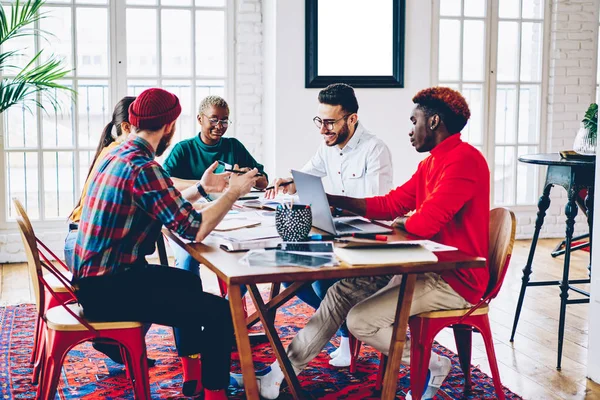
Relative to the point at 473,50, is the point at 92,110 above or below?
below

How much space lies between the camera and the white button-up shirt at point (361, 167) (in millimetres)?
3619

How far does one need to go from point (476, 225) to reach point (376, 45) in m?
3.27

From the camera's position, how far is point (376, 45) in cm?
575

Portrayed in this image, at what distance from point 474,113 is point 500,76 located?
0.41 metres

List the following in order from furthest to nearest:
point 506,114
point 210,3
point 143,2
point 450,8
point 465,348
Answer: point 506,114, point 450,8, point 210,3, point 143,2, point 465,348

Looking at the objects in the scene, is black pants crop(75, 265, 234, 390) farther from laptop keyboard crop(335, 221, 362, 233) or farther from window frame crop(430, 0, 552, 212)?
window frame crop(430, 0, 552, 212)

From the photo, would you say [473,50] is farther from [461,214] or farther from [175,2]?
[461,214]

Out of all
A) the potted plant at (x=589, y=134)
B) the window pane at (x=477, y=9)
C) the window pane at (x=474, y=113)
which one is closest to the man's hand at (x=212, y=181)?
the potted plant at (x=589, y=134)

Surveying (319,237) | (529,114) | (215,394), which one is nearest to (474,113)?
(529,114)

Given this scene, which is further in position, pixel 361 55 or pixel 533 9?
pixel 533 9

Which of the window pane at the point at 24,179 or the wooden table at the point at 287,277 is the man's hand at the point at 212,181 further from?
the window pane at the point at 24,179

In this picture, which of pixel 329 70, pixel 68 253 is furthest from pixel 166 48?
pixel 68 253

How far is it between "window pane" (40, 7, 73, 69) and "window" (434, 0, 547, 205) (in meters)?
3.00

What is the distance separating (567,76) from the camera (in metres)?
6.73
